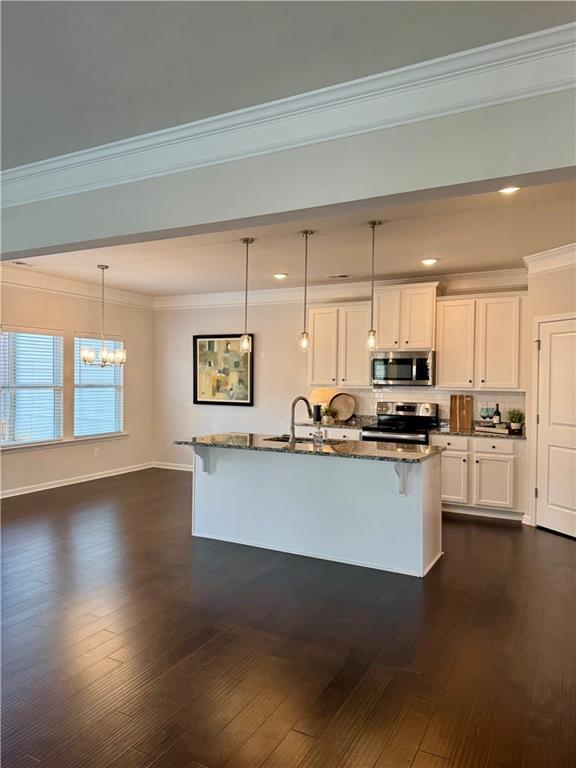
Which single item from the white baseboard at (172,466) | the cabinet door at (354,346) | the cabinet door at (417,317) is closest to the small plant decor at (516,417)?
the cabinet door at (417,317)

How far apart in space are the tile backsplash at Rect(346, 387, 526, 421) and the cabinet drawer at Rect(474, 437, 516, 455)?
64cm

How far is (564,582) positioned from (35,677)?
3633 millimetres

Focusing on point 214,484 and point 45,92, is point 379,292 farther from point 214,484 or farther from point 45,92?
point 45,92

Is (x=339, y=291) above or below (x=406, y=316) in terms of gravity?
above

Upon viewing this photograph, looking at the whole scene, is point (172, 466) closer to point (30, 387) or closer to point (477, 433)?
point (30, 387)

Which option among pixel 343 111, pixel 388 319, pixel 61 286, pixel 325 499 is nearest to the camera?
pixel 343 111

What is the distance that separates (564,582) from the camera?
12.7 ft

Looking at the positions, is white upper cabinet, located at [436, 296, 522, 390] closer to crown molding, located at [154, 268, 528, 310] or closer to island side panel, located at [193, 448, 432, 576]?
crown molding, located at [154, 268, 528, 310]

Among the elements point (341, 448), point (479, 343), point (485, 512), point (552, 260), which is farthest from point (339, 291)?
point (485, 512)

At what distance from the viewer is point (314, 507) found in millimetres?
4395

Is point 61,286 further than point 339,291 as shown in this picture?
No

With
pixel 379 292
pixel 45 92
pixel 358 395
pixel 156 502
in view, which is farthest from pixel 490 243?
pixel 156 502

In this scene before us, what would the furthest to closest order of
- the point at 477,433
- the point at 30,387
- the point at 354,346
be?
the point at 354,346 → the point at 30,387 → the point at 477,433

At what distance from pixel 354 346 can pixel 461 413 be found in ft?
5.28
